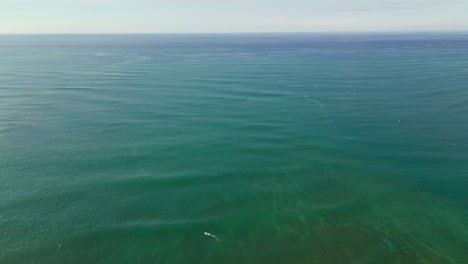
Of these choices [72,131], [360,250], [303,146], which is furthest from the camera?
[72,131]

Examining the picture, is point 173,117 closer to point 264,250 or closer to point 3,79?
point 264,250

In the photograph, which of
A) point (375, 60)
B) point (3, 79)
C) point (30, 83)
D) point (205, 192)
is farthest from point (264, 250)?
point (375, 60)

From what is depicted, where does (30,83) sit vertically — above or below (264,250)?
above

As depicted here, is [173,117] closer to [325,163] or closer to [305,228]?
[325,163]

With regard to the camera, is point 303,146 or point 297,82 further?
point 297,82

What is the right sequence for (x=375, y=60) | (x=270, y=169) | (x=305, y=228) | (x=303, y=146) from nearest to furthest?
1. (x=305, y=228)
2. (x=270, y=169)
3. (x=303, y=146)
4. (x=375, y=60)

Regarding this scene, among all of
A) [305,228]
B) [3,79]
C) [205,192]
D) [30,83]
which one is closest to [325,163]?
[305,228]

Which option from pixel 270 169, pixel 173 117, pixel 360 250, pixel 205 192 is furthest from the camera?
pixel 173 117
